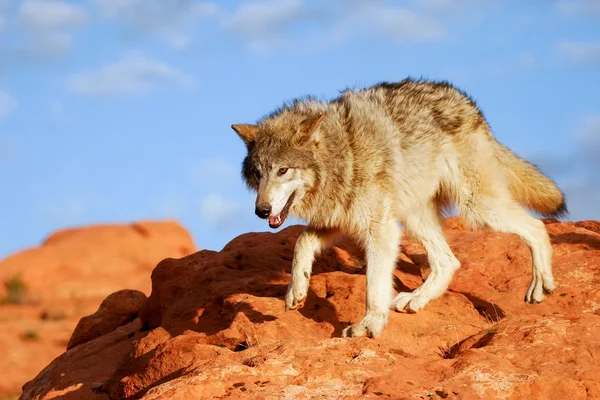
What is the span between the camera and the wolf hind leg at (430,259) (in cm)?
820

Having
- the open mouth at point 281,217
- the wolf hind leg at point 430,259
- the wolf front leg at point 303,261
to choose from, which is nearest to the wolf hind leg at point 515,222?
the wolf hind leg at point 430,259

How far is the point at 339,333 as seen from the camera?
25.0 feet

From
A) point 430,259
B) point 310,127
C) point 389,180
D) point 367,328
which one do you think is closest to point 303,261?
point 367,328

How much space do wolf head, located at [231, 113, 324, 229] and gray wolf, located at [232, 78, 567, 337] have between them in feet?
0.03

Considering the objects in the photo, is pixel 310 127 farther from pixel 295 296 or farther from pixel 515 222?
pixel 515 222

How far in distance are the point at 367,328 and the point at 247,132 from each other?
95.4 inches

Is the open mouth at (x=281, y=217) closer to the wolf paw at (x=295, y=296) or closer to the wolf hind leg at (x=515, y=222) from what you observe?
the wolf paw at (x=295, y=296)

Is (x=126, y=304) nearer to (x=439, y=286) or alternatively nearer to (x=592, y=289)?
(x=439, y=286)

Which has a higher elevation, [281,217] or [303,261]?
[281,217]

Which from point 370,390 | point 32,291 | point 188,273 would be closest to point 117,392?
point 188,273

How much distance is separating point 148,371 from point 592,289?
4738mm

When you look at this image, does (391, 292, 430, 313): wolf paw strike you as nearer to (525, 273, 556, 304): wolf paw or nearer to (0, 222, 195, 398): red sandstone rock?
(525, 273, 556, 304): wolf paw

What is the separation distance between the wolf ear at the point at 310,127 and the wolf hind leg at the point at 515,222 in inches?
79.8

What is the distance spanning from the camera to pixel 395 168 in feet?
26.6
